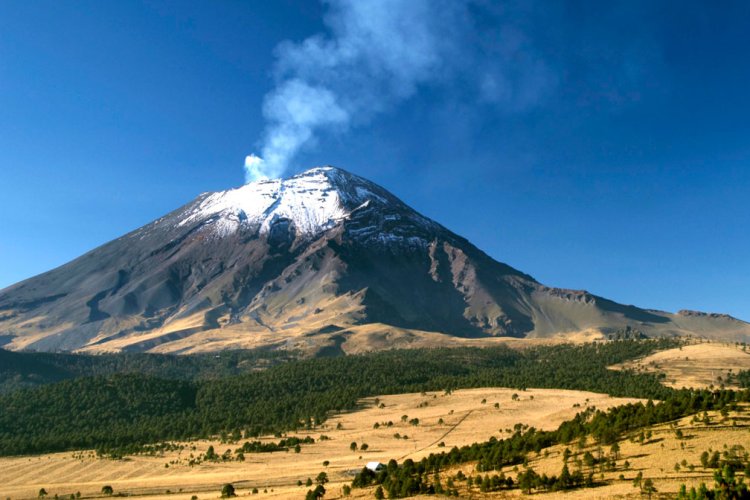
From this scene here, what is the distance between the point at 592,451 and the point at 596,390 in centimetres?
12533

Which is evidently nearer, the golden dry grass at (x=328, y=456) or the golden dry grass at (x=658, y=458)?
the golden dry grass at (x=658, y=458)

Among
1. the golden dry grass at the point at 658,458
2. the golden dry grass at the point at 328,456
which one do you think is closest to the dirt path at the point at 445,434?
the golden dry grass at the point at 328,456

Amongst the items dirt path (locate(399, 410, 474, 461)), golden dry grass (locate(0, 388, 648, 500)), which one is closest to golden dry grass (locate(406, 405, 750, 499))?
golden dry grass (locate(0, 388, 648, 500))

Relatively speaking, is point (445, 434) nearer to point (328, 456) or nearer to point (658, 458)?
point (328, 456)

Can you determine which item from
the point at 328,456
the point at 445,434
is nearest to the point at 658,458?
the point at 328,456

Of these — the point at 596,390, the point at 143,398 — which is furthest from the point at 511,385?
the point at 143,398

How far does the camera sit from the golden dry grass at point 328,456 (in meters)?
101

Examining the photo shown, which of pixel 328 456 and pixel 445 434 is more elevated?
pixel 445 434

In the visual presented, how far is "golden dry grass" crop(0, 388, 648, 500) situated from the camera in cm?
10112

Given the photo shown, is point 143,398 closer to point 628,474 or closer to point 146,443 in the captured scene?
point 146,443

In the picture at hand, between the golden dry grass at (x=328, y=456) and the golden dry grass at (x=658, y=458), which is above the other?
the golden dry grass at (x=658, y=458)

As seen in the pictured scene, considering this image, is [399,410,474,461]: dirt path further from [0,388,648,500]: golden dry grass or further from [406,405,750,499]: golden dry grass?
[406,405,750,499]: golden dry grass

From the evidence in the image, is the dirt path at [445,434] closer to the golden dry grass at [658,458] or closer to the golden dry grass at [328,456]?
the golden dry grass at [328,456]

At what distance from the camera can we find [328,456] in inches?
4776
